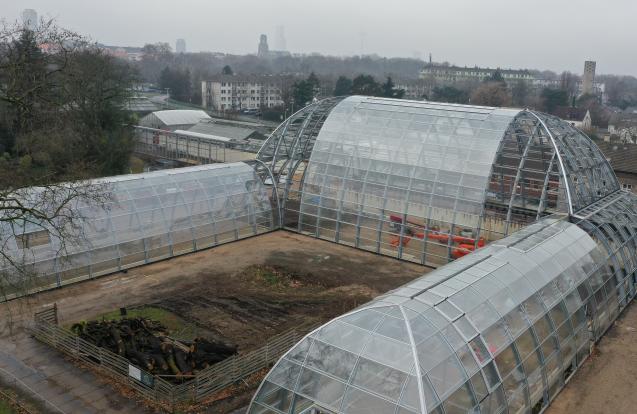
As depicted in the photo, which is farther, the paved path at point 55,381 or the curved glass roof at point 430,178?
the curved glass roof at point 430,178

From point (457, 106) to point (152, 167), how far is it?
34.6m

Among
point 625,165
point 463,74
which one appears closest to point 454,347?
point 625,165

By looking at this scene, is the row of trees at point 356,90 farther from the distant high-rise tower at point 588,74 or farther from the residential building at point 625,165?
the distant high-rise tower at point 588,74

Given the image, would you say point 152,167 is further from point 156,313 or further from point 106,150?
point 156,313

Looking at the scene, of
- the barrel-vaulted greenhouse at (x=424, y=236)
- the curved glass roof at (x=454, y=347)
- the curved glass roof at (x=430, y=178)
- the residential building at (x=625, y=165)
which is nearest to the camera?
the curved glass roof at (x=454, y=347)

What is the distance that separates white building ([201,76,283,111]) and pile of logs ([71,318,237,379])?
97204 millimetres

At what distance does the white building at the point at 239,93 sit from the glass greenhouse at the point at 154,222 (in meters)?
83.7

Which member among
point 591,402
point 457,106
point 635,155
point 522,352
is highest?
point 457,106

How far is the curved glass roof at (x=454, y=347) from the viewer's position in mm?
13023

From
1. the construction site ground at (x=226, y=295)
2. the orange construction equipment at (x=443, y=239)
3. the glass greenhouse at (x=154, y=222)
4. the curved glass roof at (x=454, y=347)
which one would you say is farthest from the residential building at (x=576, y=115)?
the curved glass roof at (x=454, y=347)

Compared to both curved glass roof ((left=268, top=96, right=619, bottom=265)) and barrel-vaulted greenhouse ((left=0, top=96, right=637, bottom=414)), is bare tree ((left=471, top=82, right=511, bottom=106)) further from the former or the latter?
curved glass roof ((left=268, top=96, right=619, bottom=265))

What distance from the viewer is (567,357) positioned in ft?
60.1

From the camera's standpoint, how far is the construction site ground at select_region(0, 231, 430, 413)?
18516mm

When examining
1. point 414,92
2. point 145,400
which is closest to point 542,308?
point 145,400
